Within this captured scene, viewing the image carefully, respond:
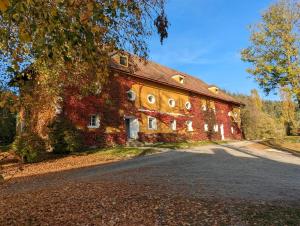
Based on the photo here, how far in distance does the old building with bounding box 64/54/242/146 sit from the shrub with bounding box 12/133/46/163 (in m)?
4.27

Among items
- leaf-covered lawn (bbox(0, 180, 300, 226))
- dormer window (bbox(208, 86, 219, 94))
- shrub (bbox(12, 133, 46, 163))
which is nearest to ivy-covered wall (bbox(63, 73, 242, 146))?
dormer window (bbox(208, 86, 219, 94))

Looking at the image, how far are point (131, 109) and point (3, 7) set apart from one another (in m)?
22.3

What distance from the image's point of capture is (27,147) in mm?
15500

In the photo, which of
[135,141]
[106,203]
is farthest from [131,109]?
[106,203]

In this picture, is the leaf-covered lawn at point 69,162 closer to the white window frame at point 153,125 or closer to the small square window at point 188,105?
the white window frame at point 153,125

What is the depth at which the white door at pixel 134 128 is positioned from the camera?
24.6 metres

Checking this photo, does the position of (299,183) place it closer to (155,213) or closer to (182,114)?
(155,213)

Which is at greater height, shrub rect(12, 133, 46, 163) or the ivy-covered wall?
the ivy-covered wall

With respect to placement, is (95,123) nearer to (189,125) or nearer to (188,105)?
(189,125)

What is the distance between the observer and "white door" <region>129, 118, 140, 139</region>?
24.6m

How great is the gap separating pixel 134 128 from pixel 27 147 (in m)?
10.7

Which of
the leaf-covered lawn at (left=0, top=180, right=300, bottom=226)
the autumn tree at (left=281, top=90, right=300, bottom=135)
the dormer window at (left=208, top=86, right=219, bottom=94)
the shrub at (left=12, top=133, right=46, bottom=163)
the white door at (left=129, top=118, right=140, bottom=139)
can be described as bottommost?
the leaf-covered lawn at (left=0, top=180, right=300, bottom=226)

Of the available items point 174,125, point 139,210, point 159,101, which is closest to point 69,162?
point 139,210

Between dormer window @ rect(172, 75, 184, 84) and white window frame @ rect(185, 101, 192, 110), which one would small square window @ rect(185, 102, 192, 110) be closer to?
white window frame @ rect(185, 101, 192, 110)
